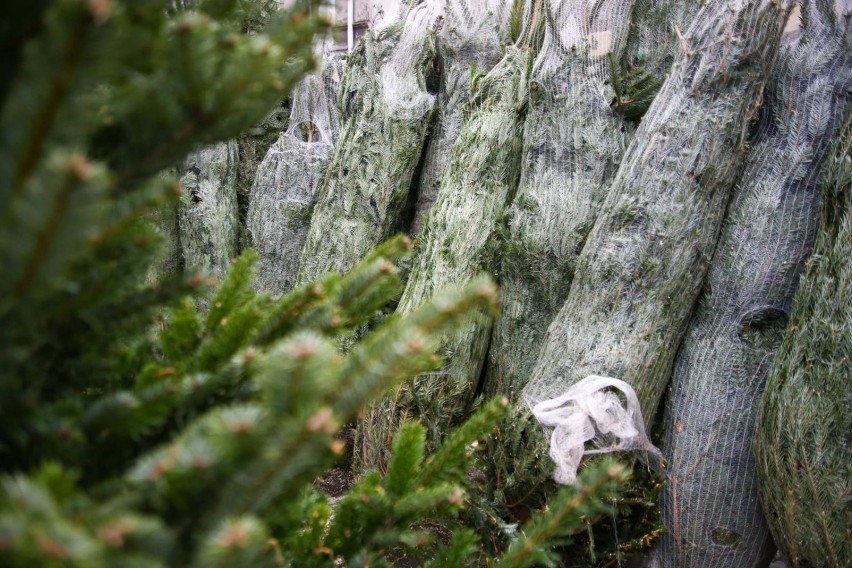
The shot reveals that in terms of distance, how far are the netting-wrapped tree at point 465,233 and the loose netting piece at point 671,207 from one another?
462 mm

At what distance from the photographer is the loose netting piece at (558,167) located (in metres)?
2.68

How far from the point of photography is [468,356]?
9.18 feet

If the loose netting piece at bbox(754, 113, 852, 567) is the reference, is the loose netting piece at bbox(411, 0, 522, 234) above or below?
above

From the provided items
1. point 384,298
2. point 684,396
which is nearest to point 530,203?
point 684,396

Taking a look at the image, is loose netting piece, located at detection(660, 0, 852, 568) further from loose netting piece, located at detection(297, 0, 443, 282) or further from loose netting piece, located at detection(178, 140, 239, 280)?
loose netting piece, located at detection(178, 140, 239, 280)

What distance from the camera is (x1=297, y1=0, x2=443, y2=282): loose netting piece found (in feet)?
11.5

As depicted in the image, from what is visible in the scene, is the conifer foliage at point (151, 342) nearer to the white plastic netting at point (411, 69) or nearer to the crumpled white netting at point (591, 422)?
the crumpled white netting at point (591, 422)

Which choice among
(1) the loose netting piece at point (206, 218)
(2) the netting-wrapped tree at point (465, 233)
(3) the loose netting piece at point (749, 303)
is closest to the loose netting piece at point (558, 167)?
(2) the netting-wrapped tree at point (465, 233)

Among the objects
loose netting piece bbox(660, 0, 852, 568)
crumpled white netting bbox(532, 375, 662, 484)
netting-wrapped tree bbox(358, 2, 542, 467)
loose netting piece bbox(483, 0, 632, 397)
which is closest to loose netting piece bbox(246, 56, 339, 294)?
netting-wrapped tree bbox(358, 2, 542, 467)

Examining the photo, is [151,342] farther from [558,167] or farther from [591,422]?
[558,167]

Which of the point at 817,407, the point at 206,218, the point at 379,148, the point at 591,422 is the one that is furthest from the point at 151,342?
the point at 206,218

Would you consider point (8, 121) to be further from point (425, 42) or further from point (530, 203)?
point (425, 42)

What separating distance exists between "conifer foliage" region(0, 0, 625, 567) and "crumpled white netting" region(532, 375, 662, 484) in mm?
1020

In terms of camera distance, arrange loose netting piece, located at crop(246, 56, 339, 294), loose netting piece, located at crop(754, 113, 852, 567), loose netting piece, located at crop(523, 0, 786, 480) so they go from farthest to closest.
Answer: loose netting piece, located at crop(246, 56, 339, 294) → loose netting piece, located at crop(523, 0, 786, 480) → loose netting piece, located at crop(754, 113, 852, 567)
